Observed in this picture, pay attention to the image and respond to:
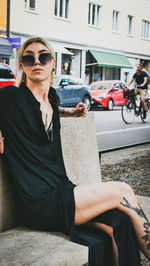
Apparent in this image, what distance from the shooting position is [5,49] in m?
22.8

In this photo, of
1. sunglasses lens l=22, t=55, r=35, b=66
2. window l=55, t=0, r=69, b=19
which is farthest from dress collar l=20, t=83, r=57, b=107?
window l=55, t=0, r=69, b=19

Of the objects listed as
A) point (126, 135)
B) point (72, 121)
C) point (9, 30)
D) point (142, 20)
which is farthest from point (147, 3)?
point (72, 121)

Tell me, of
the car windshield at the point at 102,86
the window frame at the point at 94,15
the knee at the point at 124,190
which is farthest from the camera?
the window frame at the point at 94,15

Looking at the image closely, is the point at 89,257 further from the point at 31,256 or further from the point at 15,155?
the point at 15,155

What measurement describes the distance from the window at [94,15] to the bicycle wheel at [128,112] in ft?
61.4

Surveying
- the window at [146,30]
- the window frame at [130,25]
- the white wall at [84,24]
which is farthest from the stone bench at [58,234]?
the window at [146,30]

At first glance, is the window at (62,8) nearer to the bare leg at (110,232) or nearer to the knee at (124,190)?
the knee at (124,190)

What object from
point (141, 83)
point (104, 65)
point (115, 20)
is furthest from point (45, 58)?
point (115, 20)

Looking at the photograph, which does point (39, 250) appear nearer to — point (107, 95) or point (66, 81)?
point (66, 81)

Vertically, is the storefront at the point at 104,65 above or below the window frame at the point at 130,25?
below

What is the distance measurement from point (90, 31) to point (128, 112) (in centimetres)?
1819

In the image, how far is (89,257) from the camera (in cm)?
221

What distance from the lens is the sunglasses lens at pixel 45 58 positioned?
108 inches

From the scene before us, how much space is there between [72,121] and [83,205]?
0.92m
